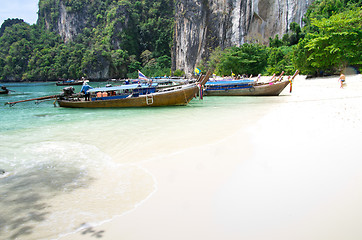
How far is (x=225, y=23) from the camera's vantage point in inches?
2453

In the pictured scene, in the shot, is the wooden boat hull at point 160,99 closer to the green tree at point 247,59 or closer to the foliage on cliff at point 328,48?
the foliage on cliff at point 328,48

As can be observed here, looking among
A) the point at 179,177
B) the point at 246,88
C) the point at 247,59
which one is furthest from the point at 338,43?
the point at 179,177

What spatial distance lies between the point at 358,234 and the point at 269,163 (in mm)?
2668

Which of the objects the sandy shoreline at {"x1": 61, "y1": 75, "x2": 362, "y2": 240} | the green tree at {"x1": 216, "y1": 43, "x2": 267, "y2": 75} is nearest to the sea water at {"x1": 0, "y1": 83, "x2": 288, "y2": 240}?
the sandy shoreline at {"x1": 61, "y1": 75, "x2": 362, "y2": 240}

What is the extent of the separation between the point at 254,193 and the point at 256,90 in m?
22.7

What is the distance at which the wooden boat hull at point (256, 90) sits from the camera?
25.0m

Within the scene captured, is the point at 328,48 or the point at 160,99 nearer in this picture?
the point at 160,99

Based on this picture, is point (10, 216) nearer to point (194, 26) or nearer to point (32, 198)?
point (32, 198)

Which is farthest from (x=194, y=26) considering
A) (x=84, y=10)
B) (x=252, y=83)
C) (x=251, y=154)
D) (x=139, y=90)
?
(x=84, y=10)

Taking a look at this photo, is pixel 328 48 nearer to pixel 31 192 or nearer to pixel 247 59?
pixel 247 59

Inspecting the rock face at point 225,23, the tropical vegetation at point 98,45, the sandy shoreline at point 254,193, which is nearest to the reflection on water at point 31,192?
the sandy shoreline at point 254,193

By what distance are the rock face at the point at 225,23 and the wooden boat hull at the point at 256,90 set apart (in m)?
32.1

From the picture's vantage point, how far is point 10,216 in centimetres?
439

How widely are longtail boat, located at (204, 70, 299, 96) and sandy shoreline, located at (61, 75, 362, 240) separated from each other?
1814 centimetres
